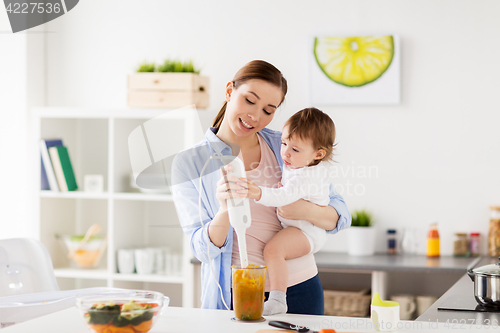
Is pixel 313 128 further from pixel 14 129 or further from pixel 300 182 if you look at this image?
pixel 14 129

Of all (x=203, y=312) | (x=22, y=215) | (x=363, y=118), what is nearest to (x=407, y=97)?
(x=363, y=118)

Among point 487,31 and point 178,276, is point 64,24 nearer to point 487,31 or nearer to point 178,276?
point 178,276

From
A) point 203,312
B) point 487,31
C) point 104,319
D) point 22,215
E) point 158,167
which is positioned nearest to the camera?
point 104,319

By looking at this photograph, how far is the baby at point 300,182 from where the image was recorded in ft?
5.09

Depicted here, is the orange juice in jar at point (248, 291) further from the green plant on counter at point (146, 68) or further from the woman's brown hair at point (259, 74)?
the green plant on counter at point (146, 68)

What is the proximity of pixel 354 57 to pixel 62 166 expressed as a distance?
5.70 feet

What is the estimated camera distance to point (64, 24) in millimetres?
3504

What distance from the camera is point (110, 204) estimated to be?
3094mm

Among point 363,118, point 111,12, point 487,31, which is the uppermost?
point 111,12

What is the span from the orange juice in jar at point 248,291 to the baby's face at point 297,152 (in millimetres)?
413

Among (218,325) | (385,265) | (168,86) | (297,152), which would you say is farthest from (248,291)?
(168,86)

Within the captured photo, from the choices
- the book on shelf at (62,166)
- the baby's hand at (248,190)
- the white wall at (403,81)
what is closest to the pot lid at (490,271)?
the baby's hand at (248,190)

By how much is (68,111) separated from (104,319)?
7.25ft

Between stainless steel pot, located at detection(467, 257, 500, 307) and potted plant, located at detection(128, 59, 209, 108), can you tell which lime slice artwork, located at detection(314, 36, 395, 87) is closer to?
potted plant, located at detection(128, 59, 209, 108)
